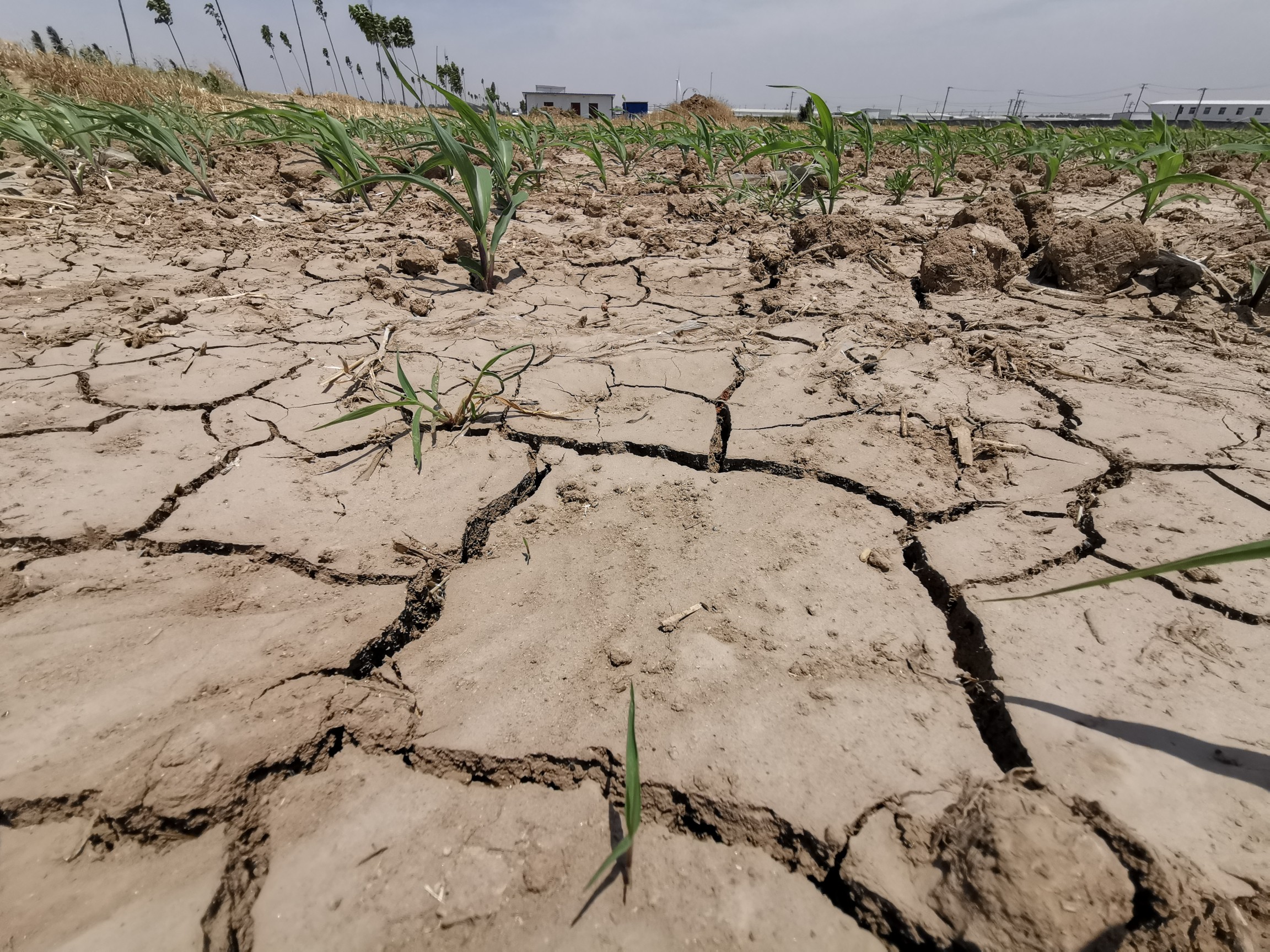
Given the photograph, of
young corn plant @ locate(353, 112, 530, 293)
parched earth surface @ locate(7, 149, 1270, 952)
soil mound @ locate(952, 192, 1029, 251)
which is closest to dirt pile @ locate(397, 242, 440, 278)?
young corn plant @ locate(353, 112, 530, 293)

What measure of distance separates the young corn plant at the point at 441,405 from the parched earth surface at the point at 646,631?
0.13ft

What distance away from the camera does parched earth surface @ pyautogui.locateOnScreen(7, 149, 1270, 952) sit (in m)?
0.66

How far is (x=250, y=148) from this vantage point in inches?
175

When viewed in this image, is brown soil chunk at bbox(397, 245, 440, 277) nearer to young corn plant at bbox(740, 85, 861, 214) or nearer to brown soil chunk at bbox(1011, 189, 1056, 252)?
young corn plant at bbox(740, 85, 861, 214)

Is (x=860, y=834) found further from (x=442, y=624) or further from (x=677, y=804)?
(x=442, y=624)

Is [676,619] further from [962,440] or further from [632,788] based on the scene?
[962,440]

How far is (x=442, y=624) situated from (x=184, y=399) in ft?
4.10

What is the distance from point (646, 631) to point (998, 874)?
1.87 ft

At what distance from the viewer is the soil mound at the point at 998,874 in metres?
0.59

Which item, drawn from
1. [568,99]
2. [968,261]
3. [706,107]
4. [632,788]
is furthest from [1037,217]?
[568,99]

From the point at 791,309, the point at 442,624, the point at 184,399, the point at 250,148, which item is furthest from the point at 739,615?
the point at 250,148

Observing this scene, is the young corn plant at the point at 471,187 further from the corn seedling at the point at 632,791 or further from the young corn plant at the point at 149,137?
the corn seedling at the point at 632,791

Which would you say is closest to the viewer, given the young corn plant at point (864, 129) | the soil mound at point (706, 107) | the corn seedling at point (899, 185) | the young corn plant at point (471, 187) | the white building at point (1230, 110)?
the young corn plant at point (471, 187)

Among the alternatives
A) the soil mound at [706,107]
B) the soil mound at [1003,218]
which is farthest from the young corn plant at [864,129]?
the soil mound at [706,107]
